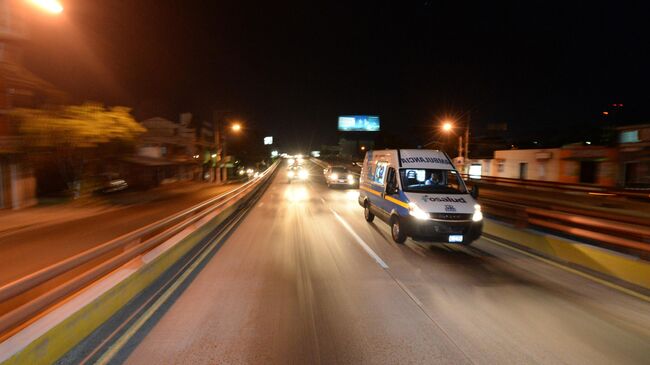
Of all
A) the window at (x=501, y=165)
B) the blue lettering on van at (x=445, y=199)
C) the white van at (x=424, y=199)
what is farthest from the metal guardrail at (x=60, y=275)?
the window at (x=501, y=165)

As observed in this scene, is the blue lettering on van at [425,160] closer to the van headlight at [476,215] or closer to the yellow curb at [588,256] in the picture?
the van headlight at [476,215]

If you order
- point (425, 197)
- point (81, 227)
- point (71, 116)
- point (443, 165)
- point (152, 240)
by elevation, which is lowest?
point (81, 227)

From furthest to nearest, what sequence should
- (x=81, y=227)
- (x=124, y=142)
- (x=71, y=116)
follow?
(x=124, y=142) → (x=71, y=116) → (x=81, y=227)

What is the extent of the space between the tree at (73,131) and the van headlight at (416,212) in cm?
1626

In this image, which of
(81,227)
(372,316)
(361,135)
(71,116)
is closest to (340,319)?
(372,316)

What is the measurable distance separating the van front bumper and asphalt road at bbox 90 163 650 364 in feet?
1.38

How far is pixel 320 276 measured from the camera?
7605 mm

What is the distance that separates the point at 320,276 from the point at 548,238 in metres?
5.54

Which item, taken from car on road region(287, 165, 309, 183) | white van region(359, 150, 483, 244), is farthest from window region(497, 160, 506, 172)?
white van region(359, 150, 483, 244)

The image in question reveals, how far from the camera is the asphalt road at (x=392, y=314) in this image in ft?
14.7

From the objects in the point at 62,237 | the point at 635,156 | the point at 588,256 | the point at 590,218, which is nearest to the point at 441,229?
the point at 588,256

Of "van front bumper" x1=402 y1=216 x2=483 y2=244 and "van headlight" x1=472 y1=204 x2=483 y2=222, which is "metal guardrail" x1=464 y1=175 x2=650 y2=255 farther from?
"van front bumper" x1=402 y1=216 x2=483 y2=244

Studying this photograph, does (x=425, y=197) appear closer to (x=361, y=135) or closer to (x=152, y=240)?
(x=152, y=240)

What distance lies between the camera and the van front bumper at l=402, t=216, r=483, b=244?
9570mm
